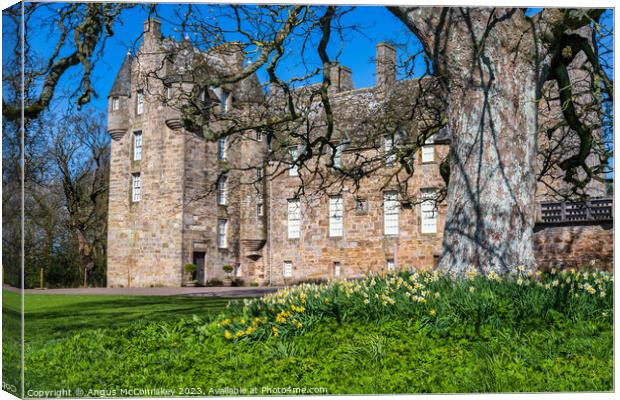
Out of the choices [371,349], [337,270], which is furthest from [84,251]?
[337,270]

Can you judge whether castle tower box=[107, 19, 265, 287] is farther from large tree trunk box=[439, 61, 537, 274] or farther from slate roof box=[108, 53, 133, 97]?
large tree trunk box=[439, 61, 537, 274]

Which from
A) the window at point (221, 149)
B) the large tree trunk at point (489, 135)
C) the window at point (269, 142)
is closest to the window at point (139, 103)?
the window at point (269, 142)

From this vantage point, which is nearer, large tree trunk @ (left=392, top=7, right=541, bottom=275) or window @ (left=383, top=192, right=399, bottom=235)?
large tree trunk @ (left=392, top=7, right=541, bottom=275)

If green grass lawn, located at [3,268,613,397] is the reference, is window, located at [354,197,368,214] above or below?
above

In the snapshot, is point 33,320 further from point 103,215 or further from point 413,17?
point 413,17

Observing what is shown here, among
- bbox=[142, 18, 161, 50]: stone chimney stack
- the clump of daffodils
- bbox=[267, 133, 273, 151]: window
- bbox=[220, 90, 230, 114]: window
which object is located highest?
bbox=[142, 18, 161, 50]: stone chimney stack

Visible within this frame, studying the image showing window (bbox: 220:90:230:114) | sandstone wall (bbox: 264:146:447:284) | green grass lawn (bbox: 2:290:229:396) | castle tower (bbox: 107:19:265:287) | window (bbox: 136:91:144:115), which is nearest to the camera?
green grass lawn (bbox: 2:290:229:396)

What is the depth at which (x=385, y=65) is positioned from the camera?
35.5 feet

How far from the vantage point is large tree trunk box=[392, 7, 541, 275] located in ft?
26.5

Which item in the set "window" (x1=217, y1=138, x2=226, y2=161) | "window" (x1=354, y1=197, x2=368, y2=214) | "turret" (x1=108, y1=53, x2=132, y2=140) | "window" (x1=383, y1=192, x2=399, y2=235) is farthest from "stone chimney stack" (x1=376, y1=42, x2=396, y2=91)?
"window" (x1=383, y1=192, x2=399, y2=235)

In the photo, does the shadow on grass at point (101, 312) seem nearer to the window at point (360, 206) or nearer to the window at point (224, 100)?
the window at point (360, 206)

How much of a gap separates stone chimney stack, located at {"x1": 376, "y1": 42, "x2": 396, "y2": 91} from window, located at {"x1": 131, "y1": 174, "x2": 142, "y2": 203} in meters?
3.50

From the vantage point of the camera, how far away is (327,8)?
8633 mm

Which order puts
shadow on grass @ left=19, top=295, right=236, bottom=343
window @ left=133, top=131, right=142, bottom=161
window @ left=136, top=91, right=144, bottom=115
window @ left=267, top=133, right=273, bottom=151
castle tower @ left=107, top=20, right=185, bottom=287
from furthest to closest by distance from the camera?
window @ left=267, top=133, right=273, bottom=151
window @ left=133, top=131, right=142, bottom=161
window @ left=136, top=91, right=144, bottom=115
castle tower @ left=107, top=20, right=185, bottom=287
shadow on grass @ left=19, top=295, right=236, bottom=343
